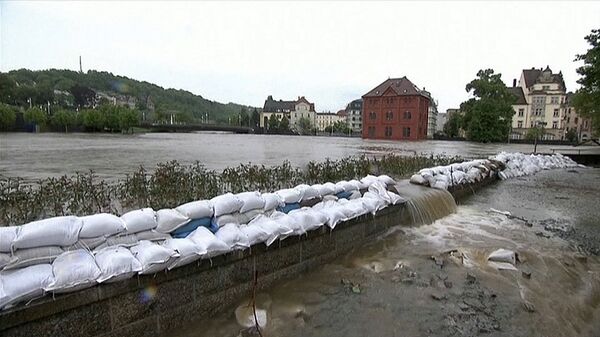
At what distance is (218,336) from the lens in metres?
3.19

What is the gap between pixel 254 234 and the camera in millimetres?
3752

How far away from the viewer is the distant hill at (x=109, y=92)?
8616 cm

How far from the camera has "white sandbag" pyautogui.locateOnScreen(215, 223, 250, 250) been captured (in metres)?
3.52

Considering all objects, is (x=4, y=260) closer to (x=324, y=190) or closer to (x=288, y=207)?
(x=288, y=207)

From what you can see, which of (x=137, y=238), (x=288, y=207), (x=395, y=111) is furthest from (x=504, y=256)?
(x=395, y=111)

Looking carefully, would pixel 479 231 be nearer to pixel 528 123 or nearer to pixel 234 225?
pixel 234 225

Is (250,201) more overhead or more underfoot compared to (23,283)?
more overhead

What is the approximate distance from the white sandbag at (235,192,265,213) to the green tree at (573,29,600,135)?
26.4 meters

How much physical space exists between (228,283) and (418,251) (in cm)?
310

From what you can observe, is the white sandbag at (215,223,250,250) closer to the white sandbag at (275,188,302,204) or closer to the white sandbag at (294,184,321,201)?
the white sandbag at (275,188,302,204)

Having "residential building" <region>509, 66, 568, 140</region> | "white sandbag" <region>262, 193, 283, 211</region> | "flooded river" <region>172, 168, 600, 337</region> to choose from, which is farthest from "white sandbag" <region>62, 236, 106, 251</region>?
"residential building" <region>509, 66, 568, 140</region>

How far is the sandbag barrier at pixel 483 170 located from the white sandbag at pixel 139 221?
6139 mm

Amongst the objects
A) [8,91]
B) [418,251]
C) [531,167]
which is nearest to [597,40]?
[531,167]

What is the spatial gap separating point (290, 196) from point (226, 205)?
1063 millimetres
